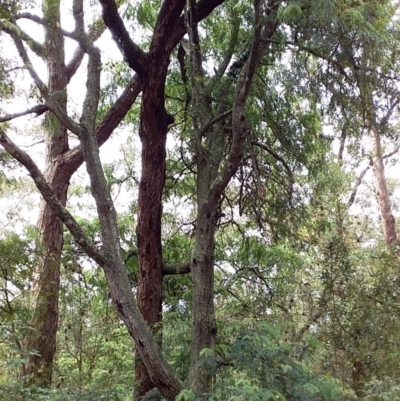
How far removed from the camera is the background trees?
340 centimetres

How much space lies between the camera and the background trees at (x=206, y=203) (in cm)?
340

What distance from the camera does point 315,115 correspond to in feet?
16.9

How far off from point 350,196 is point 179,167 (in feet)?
15.2

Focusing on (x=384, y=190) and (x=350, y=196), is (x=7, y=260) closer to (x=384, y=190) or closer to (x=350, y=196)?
(x=350, y=196)

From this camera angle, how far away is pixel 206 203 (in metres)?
4.02

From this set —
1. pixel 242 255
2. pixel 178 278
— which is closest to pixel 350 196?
pixel 242 255

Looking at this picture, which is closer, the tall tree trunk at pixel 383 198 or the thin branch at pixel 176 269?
the thin branch at pixel 176 269

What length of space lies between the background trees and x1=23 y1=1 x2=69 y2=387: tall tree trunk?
0.03 meters

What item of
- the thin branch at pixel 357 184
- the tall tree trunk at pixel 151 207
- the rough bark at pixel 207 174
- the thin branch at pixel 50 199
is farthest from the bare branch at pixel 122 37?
the thin branch at pixel 357 184

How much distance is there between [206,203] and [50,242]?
257 cm

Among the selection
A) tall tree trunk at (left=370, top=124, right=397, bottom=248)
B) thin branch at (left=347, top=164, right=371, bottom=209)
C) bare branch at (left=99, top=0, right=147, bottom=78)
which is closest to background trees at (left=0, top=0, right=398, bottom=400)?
bare branch at (left=99, top=0, right=147, bottom=78)

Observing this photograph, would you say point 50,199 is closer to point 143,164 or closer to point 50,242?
point 143,164

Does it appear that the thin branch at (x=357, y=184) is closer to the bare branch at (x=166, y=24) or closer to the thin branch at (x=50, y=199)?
the bare branch at (x=166, y=24)

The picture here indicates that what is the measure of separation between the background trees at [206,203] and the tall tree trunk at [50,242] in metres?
0.03
